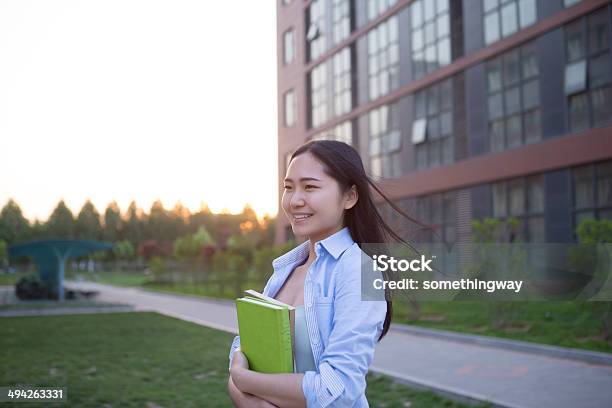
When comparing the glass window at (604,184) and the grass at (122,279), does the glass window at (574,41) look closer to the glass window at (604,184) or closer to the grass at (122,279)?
the glass window at (604,184)

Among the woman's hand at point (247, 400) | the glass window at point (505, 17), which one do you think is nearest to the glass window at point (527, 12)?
the glass window at point (505, 17)

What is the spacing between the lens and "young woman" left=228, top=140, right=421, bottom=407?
175cm

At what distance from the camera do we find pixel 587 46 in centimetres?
1659

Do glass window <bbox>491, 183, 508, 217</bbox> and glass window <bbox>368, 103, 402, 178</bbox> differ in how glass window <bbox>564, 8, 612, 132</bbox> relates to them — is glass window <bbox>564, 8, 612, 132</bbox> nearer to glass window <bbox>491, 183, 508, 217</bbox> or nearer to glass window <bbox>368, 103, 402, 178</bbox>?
glass window <bbox>491, 183, 508, 217</bbox>

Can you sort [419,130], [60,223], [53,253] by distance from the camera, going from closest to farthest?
1. [419,130]
2. [53,253]
3. [60,223]

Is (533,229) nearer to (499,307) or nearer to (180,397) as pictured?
(499,307)

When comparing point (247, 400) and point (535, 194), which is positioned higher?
point (535, 194)

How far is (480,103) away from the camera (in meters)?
20.2

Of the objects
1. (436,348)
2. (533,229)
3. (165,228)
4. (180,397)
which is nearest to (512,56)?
(533,229)

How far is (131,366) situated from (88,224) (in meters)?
46.2

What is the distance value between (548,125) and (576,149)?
122cm

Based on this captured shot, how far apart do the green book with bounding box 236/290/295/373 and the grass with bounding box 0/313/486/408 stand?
451 cm

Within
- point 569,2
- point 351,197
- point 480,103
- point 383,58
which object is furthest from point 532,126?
point 351,197

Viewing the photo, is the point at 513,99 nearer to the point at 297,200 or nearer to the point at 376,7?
the point at 376,7
